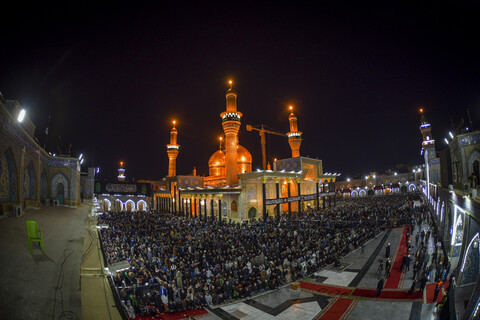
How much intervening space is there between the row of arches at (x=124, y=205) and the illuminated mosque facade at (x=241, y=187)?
588 cm

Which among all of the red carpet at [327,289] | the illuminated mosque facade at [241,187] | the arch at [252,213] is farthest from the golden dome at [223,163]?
the red carpet at [327,289]

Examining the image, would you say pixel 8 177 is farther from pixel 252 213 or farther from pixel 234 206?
pixel 252 213

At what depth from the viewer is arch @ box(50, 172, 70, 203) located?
17.6 m

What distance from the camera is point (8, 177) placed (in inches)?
378

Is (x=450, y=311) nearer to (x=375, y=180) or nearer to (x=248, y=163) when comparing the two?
(x=248, y=163)

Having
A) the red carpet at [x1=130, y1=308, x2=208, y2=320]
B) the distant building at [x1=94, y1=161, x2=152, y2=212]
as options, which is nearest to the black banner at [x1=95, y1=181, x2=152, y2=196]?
the distant building at [x1=94, y1=161, x2=152, y2=212]

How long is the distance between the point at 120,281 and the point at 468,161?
2122 centimetres

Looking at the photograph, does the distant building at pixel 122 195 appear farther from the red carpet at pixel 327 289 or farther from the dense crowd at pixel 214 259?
the red carpet at pixel 327 289

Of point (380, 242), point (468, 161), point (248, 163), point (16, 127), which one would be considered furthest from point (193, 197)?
point (468, 161)

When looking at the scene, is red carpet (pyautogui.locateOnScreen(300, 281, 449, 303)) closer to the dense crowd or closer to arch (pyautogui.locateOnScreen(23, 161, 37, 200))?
the dense crowd

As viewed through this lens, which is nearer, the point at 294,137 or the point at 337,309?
the point at 337,309

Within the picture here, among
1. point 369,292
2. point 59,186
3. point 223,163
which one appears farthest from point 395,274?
point 223,163

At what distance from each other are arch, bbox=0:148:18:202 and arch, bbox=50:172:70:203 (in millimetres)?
8927

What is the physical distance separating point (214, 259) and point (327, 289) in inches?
246
